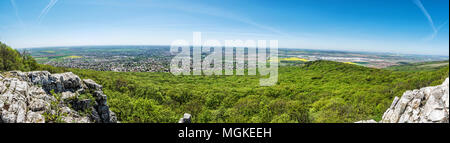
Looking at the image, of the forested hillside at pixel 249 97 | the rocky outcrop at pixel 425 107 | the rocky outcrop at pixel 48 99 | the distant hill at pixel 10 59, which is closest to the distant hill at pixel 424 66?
the forested hillside at pixel 249 97

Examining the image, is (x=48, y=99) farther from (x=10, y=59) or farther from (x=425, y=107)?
(x=10, y=59)

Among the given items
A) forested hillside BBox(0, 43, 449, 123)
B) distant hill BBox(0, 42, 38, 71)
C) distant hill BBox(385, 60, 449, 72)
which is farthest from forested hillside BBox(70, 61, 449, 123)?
distant hill BBox(0, 42, 38, 71)

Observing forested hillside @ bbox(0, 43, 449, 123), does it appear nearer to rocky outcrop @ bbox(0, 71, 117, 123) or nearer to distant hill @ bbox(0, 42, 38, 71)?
distant hill @ bbox(0, 42, 38, 71)

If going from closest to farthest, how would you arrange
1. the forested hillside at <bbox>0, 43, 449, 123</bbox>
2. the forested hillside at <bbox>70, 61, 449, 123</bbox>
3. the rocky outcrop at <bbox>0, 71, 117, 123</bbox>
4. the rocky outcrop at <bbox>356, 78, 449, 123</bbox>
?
the rocky outcrop at <bbox>0, 71, 117, 123</bbox> < the rocky outcrop at <bbox>356, 78, 449, 123</bbox> < the forested hillside at <bbox>0, 43, 449, 123</bbox> < the forested hillside at <bbox>70, 61, 449, 123</bbox>

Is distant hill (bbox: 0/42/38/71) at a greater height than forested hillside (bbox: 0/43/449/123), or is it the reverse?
distant hill (bbox: 0/42/38/71)

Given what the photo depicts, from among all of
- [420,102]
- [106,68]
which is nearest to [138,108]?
[106,68]

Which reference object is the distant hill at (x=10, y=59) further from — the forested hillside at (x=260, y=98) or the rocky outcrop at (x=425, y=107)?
the rocky outcrop at (x=425, y=107)
